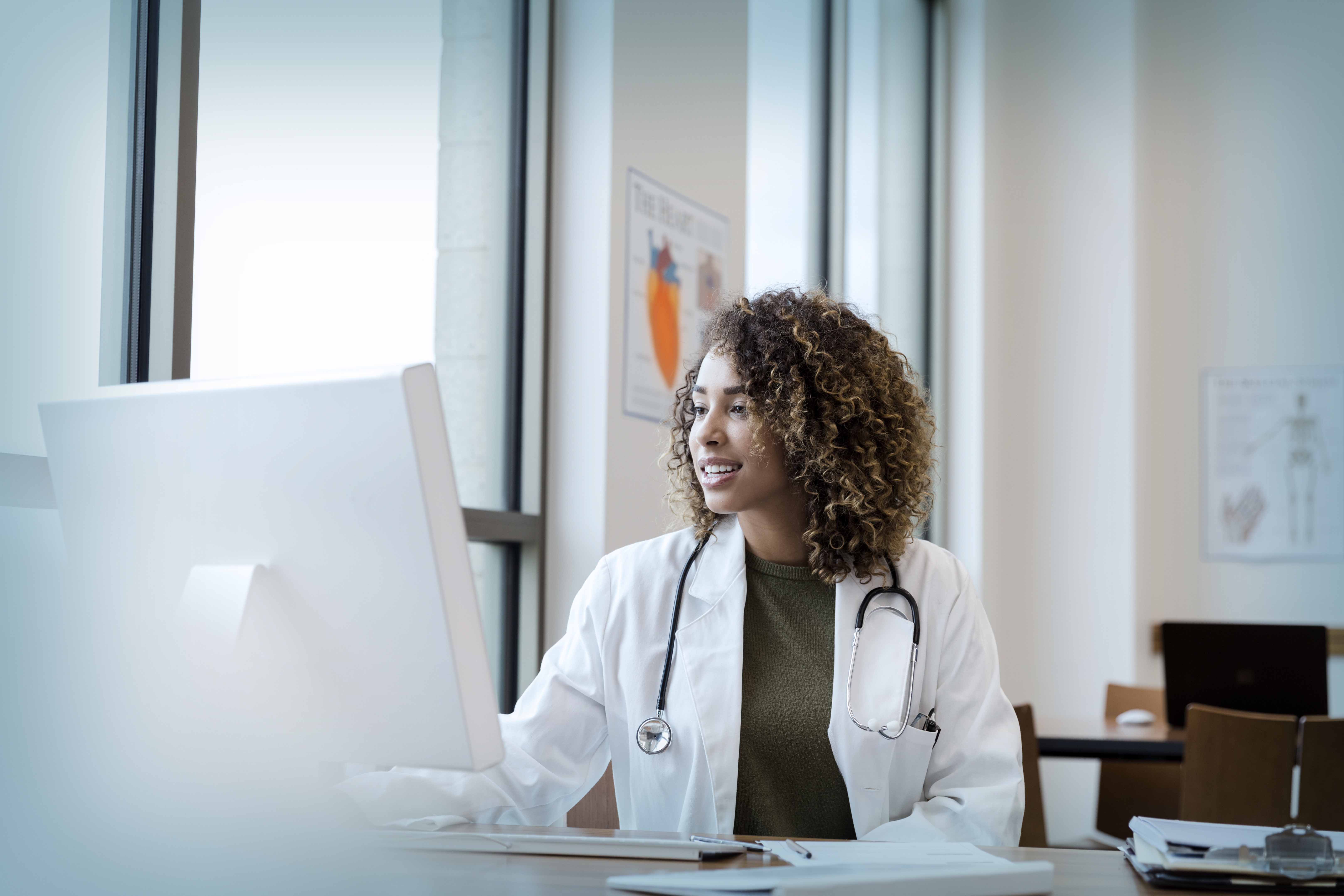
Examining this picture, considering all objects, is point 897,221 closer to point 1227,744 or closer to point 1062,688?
point 1062,688

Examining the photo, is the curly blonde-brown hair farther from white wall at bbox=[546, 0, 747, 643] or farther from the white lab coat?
white wall at bbox=[546, 0, 747, 643]

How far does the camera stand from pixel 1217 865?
1027mm

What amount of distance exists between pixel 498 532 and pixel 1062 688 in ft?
9.63

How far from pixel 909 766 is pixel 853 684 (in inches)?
4.7

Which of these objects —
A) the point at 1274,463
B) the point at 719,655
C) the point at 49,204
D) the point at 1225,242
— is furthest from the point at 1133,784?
the point at 49,204

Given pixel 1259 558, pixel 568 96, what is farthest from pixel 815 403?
pixel 1259 558

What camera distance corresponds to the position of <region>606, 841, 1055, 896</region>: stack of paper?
0.89m

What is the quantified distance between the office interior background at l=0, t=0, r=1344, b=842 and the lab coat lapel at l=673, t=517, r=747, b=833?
0.27m

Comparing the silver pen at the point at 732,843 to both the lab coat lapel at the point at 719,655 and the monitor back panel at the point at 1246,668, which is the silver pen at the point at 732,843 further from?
the monitor back panel at the point at 1246,668

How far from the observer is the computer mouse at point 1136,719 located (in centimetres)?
306

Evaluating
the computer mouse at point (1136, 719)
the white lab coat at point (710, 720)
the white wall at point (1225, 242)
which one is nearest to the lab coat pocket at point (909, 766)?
the white lab coat at point (710, 720)

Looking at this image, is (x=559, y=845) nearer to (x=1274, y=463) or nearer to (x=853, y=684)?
(x=853, y=684)

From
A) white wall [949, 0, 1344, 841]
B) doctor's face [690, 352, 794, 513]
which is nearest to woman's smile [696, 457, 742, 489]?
doctor's face [690, 352, 794, 513]

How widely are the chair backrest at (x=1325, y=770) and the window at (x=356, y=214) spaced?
1622 mm
